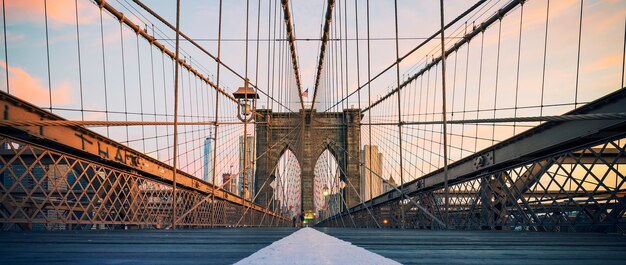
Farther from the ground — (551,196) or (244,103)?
(244,103)

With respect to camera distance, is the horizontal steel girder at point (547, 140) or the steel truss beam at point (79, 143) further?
the steel truss beam at point (79, 143)

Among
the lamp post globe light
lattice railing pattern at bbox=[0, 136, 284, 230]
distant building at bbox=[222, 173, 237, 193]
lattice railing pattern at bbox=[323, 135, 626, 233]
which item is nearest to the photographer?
lattice railing pattern at bbox=[323, 135, 626, 233]

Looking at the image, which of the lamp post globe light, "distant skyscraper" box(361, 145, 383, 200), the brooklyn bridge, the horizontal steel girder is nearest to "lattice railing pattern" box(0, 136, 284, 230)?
the brooklyn bridge

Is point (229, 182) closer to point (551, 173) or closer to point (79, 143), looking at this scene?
point (79, 143)

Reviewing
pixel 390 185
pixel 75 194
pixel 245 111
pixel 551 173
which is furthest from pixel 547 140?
pixel 75 194

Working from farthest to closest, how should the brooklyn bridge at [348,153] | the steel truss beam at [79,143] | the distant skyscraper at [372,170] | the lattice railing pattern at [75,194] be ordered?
the distant skyscraper at [372,170]
the lattice railing pattern at [75,194]
the steel truss beam at [79,143]
the brooklyn bridge at [348,153]

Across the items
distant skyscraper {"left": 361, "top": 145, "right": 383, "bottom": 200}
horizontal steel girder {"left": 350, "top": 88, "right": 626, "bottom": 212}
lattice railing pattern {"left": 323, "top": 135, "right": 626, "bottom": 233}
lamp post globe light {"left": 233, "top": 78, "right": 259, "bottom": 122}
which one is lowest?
lattice railing pattern {"left": 323, "top": 135, "right": 626, "bottom": 233}

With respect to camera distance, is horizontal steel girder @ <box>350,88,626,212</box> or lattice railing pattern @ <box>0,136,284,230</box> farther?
lattice railing pattern @ <box>0,136,284,230</box>

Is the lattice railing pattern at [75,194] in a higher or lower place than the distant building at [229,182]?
lower

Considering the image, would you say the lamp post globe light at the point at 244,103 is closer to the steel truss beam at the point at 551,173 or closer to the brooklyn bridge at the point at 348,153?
the brooklyn bridge at the point at 348,153

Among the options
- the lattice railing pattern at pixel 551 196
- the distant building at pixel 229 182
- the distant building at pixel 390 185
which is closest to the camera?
the lattice railing pattern at pixel 551 196

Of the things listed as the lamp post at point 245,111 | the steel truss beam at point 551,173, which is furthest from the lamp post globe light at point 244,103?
the steel truss beam at point 551,173

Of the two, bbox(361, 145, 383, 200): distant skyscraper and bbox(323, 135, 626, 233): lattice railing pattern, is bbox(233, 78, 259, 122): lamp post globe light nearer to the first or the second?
bbox(361, 145, 383, 200): distant skyscraper

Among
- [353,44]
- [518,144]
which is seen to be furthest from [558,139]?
[353,44]
